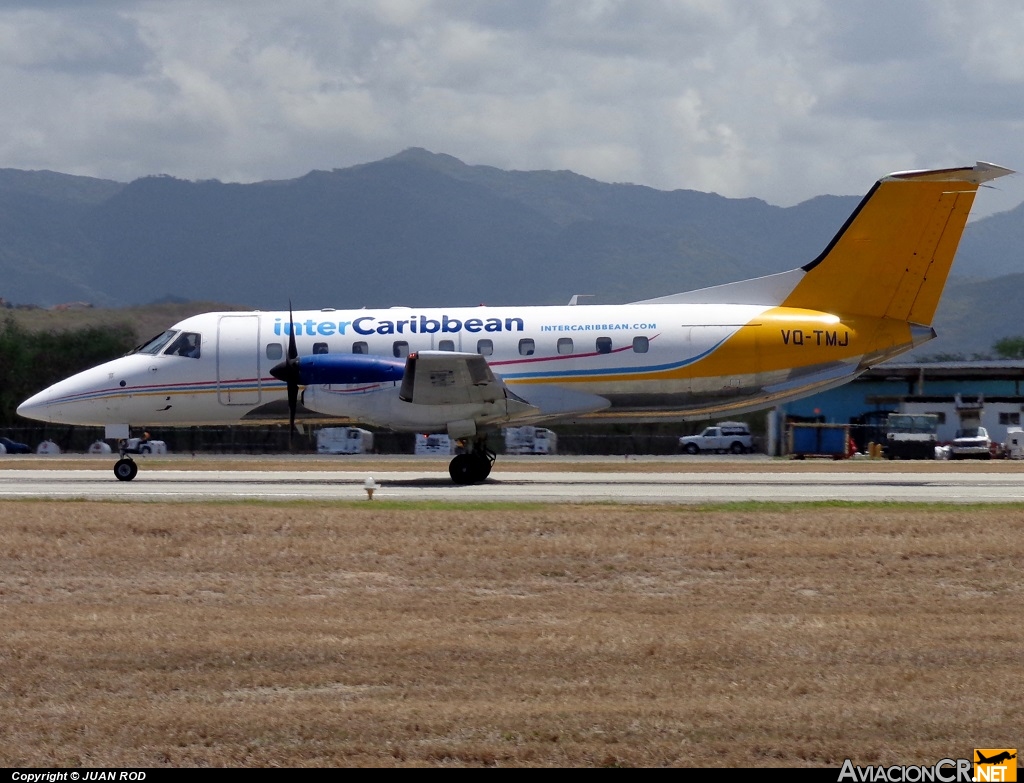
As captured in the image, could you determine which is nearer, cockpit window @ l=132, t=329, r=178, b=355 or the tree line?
cockpit window @ l=132, t=329, r=178, b=355

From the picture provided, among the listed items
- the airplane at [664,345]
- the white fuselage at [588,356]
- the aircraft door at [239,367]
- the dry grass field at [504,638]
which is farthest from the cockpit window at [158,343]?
the dry grass field at [504,638]

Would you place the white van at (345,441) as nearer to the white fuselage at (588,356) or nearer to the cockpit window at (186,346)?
the cockpit window at (186,346)

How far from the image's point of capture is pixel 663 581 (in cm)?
1401

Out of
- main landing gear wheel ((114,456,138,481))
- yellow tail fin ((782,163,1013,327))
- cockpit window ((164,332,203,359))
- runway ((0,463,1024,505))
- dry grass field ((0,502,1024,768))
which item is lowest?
dry grass field ((0,502,1024,768))

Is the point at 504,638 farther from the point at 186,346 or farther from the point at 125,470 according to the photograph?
the point at 125,470

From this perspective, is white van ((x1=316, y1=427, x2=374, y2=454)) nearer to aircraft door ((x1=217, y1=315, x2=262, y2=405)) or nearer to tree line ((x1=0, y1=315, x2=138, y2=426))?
tree line ((x1=0, y1=315, x2=138, y2=426))

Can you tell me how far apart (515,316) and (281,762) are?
59.9ft

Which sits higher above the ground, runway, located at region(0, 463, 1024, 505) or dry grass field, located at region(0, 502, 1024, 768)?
runway, located at region(0, 463, 1024, 505)

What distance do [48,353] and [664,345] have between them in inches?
1685

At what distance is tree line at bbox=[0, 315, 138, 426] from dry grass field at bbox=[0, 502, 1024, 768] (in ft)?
135

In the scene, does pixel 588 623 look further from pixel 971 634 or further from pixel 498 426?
pixel 498 426

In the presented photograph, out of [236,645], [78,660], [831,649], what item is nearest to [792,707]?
[831,649]

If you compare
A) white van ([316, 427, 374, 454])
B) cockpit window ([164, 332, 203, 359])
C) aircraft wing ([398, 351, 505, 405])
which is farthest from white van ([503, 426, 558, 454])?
aircraft wing ([398, 351, 505, 405])

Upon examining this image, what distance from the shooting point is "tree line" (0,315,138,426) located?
57.8 metres
